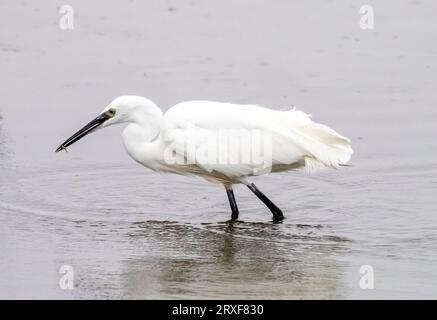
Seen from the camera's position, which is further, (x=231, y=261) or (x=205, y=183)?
(x=205, y=183)

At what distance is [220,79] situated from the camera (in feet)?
45.3

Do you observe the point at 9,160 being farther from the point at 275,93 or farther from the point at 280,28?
the point at 280,28

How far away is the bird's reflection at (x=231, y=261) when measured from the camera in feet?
25.7

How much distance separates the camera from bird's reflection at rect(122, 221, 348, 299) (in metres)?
7.83

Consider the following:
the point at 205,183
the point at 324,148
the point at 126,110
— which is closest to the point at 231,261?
the point at 324,148

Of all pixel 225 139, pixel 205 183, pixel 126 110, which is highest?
pixel 126 110

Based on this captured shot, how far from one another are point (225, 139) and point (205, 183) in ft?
4.47

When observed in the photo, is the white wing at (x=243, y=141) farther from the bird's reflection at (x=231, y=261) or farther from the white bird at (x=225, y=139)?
the bird's reflection at (x=231, y=261)

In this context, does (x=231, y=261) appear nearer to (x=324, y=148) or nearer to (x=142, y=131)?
(x=324, y=148)

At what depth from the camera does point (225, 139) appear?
31.3 feet

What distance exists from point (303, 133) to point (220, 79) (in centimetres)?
429

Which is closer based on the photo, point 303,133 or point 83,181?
point 303,133

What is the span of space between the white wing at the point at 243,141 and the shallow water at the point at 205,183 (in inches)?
20.0
